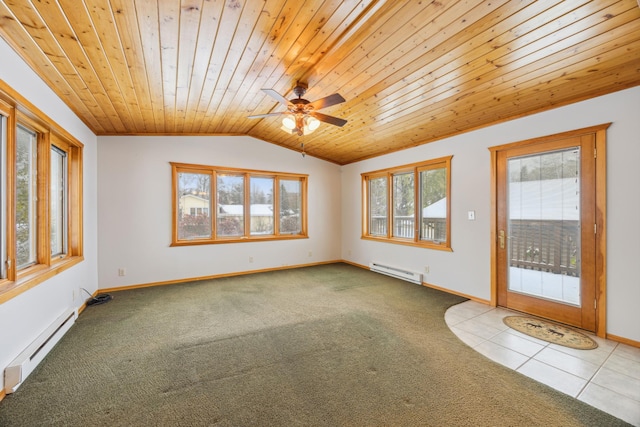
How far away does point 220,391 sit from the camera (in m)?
2.00

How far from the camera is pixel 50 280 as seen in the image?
281 cm

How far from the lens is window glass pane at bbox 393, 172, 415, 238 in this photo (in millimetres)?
5199

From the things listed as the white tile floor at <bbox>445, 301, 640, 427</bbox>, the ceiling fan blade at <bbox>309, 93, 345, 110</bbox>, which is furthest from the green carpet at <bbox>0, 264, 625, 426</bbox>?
the ceiling fan blade at <bbox>309, 93, 345, 110</bbox>

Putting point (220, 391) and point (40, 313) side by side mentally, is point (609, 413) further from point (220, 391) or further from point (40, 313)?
point (40, 313)

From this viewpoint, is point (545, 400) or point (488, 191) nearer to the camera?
point (545, 400)

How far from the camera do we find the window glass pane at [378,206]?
5.86 m

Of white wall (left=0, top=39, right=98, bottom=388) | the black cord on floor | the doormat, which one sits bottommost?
the doormat

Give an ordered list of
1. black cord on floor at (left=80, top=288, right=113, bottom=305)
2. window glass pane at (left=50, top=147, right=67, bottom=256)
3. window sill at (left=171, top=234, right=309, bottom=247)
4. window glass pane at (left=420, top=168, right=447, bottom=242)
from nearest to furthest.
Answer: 1. window glass pane at (left=50, top=147, right=67, bottom=256)
2. black cord on floor at (left=80, top=288, right=113, bottom=305)
3. window glass pane at (left=420, top=168, right=447, bottom=242)
4. window sill at (left=171, top=234, right=309, bottom=247)

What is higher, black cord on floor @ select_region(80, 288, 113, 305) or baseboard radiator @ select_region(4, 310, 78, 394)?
baseboard radiator @ select_region(4, 310, 78, 394)

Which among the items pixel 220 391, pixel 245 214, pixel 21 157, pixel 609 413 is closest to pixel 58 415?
pixel 220 391

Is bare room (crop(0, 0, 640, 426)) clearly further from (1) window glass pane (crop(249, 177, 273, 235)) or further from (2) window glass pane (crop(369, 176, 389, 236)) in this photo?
(1) window glass pane (crop(249, 177, 273, 235))

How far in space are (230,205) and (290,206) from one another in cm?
134

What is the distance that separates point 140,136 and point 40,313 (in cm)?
311

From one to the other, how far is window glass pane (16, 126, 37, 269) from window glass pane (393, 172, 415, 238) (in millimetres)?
5209
